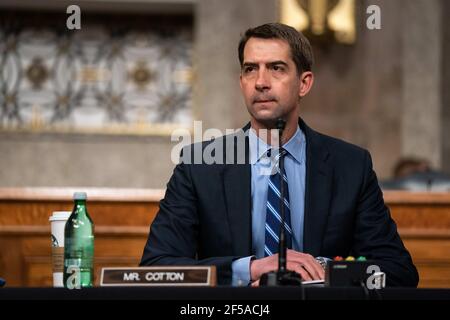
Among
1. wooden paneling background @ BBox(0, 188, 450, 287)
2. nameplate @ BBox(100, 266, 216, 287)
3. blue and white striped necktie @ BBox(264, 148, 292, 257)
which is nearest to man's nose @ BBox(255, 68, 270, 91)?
blue and white striped necktie @ BBox(264, 148, 292, 257)

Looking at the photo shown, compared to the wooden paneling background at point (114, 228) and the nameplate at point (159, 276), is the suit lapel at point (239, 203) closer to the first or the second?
the nameplate at point (159, 276)

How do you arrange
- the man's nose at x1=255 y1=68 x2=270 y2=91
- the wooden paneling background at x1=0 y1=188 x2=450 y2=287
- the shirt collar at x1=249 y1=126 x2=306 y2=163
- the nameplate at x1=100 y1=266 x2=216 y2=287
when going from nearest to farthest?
1. the nameplate at x1=100 y1=266 x2=216 y2=287
2. the man's nose at x1=255 y1=68 x2=270 y2=91
3. the shirt collar at x1=249 y1=126 x2=306 y2=163
4. the wooden paneling background at x1=0 y1=188 x2=450 y2=287

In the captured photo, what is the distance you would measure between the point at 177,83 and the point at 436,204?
11.5 feet

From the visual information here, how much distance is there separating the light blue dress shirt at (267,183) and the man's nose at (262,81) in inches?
7.6

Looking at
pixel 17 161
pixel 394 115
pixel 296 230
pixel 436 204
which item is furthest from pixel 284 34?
pixel 17 161

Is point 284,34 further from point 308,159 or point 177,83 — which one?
point 177,83

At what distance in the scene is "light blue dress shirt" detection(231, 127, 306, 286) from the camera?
3.08 meters

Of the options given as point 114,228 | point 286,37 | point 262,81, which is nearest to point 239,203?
point 262,81

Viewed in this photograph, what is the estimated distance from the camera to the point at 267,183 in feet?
10.2

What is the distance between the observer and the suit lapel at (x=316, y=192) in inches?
121

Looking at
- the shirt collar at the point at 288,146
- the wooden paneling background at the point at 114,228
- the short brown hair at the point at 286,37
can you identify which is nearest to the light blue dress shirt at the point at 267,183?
the shirt collar at the point at 288,146

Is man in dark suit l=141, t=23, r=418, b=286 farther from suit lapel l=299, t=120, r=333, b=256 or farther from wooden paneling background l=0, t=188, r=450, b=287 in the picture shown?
wooden paneling background l=0, t=188, r=450, b=287

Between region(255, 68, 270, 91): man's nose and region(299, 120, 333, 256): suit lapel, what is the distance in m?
0.30

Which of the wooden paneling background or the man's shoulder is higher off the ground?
the man's shoulder
